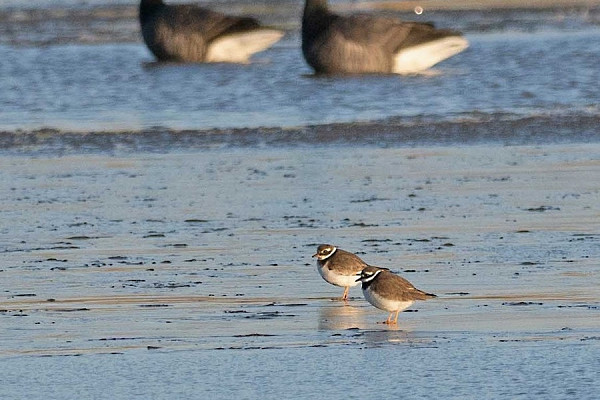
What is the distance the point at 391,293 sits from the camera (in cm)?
700

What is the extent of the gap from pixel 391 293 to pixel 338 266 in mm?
706

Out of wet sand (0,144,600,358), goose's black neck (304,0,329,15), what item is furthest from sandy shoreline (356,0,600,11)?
wet sand (0,144,600,358)

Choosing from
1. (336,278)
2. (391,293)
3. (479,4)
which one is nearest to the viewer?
(391,293)

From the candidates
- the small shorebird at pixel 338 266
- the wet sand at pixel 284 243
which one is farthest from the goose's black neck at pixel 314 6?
the small shorebird at pixel 338 266

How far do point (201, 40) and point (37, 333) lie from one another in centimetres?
1319

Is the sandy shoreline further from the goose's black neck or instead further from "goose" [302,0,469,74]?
the goose's black neck

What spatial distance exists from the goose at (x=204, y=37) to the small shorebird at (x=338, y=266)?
39.6ft

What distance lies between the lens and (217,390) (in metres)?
5.90

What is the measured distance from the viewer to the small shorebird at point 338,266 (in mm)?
7625

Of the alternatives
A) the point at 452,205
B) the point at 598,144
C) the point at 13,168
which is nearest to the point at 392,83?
the point at 598,144

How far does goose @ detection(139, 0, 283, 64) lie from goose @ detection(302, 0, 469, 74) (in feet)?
4.69

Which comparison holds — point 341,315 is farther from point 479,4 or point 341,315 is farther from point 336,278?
point 479,4

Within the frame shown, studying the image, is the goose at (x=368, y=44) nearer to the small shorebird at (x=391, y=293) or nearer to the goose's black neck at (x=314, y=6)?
the goose's black neck at (x=314, y=6)

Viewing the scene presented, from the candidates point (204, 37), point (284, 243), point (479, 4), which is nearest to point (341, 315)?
point (284, 243)
